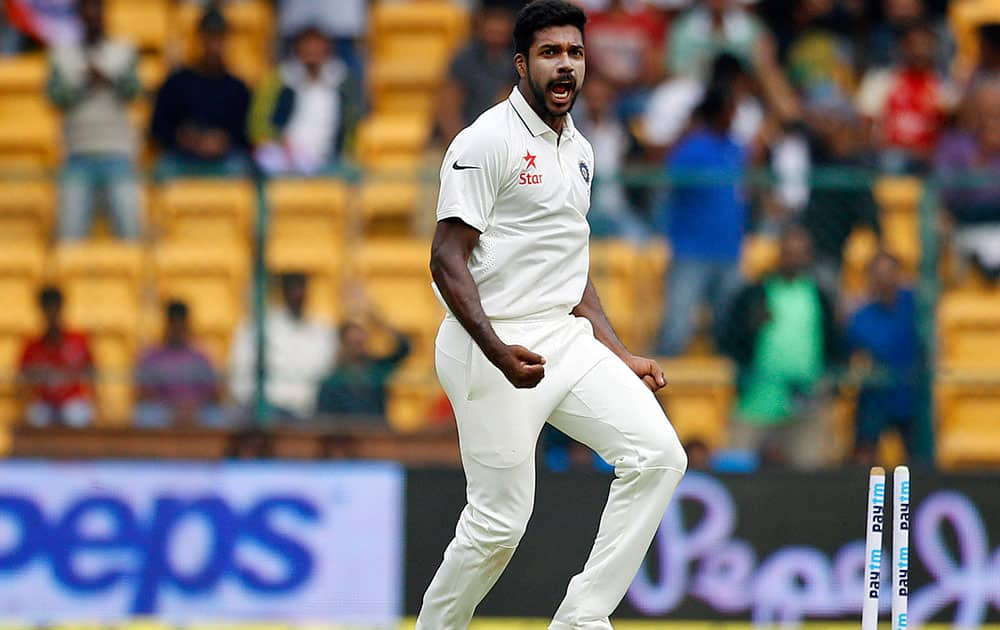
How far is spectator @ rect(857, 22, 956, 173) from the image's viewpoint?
42.3 ft

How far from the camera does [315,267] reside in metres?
12.2

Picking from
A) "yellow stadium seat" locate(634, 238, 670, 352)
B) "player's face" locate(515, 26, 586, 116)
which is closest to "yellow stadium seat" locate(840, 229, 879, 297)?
"yellow stadium seat" locate(634, 238, 670, 352)

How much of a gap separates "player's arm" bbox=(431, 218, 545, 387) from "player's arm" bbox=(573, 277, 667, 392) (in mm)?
627

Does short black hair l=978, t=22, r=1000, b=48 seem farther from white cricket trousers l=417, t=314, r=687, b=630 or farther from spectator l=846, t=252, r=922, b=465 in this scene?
white cricket trousers l=417, t=314, r=687, b=630

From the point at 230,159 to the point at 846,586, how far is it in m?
5.15

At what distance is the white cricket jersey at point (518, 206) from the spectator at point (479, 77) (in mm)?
5917

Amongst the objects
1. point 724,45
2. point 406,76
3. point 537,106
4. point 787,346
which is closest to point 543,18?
point 537,106

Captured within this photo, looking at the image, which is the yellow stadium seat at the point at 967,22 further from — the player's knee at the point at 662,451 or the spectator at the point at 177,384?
the player's knee at the point at 662,451

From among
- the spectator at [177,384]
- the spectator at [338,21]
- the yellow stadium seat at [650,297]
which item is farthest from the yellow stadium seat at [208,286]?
the yellow stadium seat at [650,297]

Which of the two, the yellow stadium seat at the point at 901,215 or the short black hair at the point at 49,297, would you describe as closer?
the yellow stadium seat at the point at 901,215

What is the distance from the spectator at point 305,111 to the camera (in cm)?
1314

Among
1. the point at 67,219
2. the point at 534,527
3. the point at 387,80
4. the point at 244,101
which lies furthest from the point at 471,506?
the point at 387,80

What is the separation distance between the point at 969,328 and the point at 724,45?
3018 mm

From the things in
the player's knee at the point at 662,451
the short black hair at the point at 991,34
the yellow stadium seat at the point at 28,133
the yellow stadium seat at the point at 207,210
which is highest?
the short black hair at the point at 991,34
